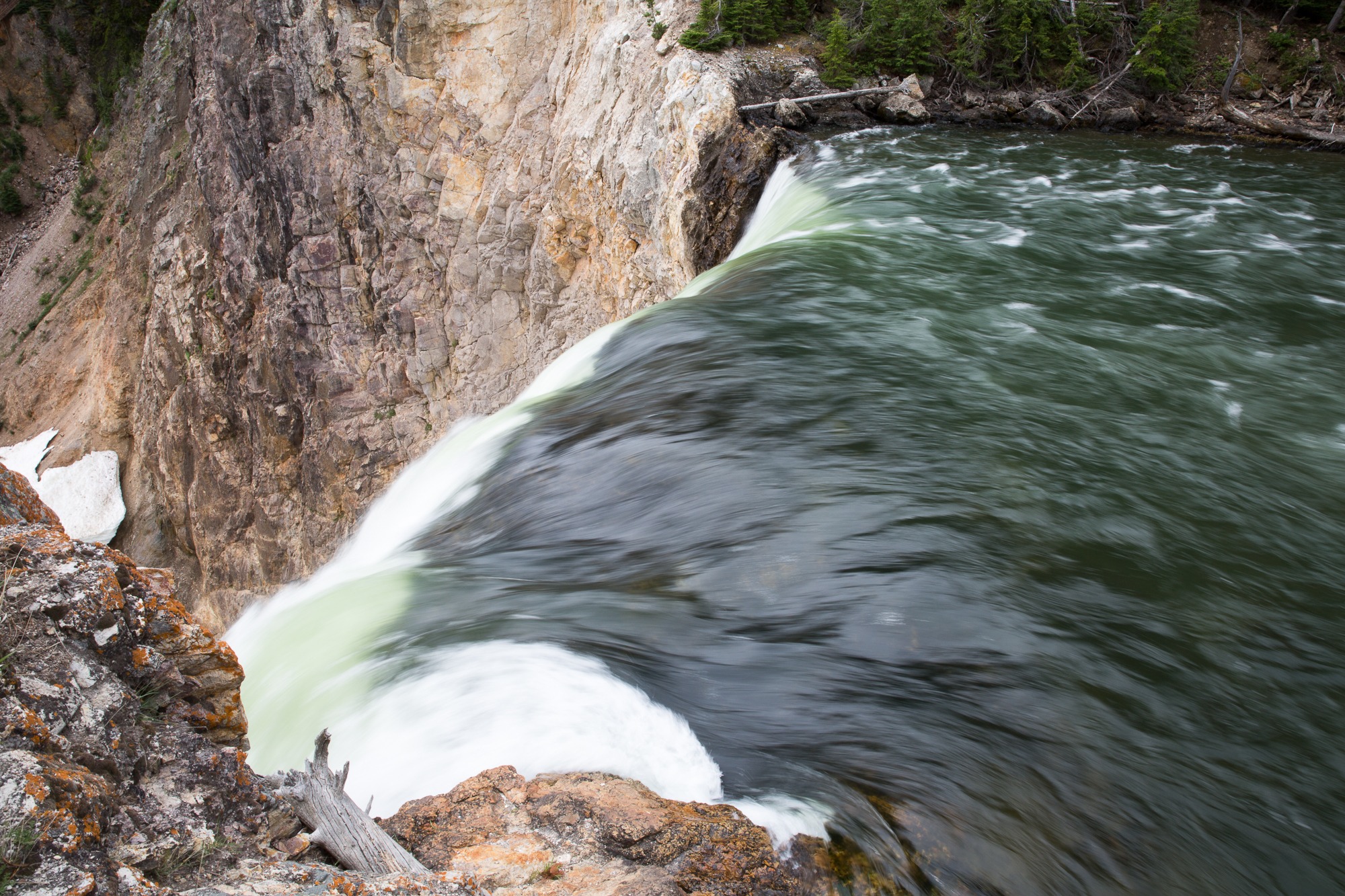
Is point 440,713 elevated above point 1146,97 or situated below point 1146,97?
below

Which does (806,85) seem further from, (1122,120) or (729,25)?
(1122,120)

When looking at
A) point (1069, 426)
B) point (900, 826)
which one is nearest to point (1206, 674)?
point (900, 826)

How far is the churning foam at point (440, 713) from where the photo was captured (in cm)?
272

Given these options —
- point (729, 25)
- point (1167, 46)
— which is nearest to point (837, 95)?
point (729, 25)

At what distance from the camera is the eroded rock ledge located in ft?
5.88

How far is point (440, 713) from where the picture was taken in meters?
2.95

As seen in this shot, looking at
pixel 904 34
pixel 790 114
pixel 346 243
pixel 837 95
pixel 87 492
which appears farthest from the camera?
pixel 87 492

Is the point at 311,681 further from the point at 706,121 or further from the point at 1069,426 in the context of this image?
the point at 706,121

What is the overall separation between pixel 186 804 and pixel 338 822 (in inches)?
14.6

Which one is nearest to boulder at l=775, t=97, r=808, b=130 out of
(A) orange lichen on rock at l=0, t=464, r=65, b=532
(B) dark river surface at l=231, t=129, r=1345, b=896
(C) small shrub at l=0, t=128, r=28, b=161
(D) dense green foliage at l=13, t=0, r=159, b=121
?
(B) dark river surface at l=231, t=129, r=1345, b=896

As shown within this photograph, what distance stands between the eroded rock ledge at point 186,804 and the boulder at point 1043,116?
41.3 ft

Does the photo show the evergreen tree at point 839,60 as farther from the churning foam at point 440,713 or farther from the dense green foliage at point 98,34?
the dense green foliage at point 98,34

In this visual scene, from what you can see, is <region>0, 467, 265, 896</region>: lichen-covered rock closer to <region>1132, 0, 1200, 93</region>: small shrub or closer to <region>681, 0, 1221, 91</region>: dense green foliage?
<region>681, 0, 1221, 91</region>: dense green foliage

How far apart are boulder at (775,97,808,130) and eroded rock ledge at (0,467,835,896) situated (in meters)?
11.3
